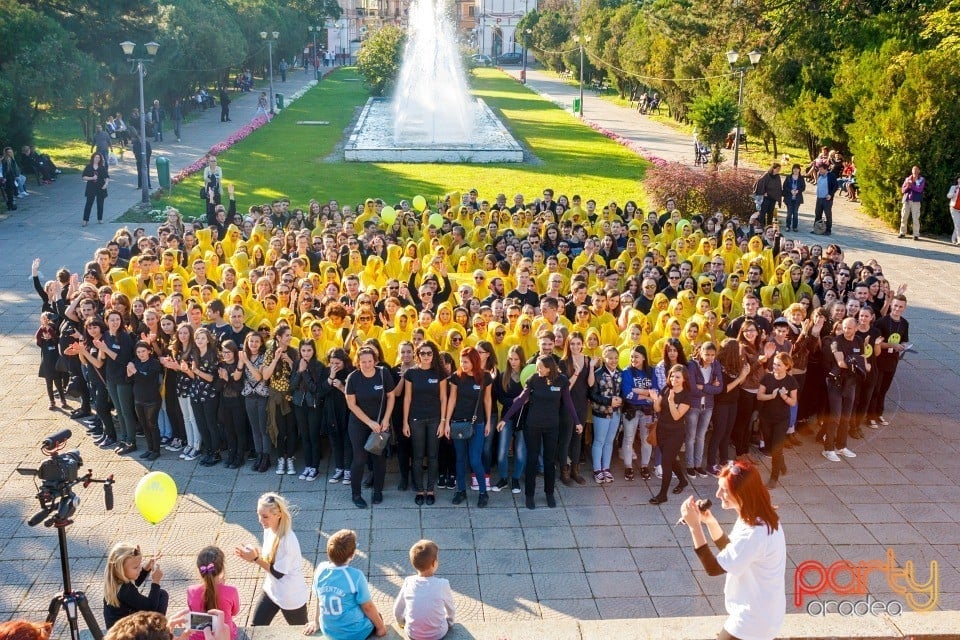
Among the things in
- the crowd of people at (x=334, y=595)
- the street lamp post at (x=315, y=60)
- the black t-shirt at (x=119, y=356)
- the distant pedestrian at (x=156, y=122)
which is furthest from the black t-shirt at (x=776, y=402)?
the street lamp post at (x=315, y=60)

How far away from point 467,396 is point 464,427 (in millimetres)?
299

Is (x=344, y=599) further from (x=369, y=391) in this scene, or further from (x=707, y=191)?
(x=707, y=191)

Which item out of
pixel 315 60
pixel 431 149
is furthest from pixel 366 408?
pixel 315 60

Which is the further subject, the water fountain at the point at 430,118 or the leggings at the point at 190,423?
the water fountain at the point at 430,118

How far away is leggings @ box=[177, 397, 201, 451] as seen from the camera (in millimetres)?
9375

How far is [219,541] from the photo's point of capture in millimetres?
7863

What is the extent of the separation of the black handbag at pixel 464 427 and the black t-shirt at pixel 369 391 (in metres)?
0.70

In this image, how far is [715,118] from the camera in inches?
1143

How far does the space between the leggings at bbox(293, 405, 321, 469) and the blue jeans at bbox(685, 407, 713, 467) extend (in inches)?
150

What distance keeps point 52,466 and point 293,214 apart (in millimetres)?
10909

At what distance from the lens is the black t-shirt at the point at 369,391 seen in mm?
8297

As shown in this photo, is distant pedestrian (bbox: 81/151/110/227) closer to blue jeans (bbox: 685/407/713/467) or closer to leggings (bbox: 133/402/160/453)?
leggings (bbox: 133/402/160/453)

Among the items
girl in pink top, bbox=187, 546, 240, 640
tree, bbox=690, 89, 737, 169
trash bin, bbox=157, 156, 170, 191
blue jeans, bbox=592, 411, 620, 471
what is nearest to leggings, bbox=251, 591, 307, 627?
girl in pink top, bbox=187, 546, 240, 640

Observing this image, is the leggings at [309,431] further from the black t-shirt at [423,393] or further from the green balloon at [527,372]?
the green balloon at [527,372]
